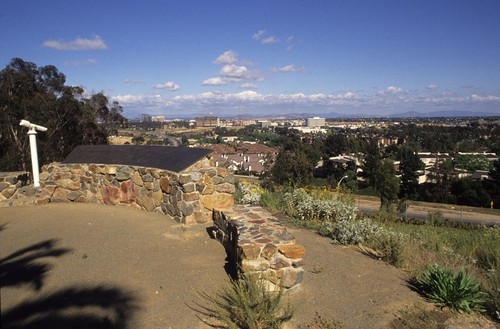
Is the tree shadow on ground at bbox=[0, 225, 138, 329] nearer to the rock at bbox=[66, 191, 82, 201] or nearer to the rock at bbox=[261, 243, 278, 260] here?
the rock at bbox=[261, 243, 278, 260]

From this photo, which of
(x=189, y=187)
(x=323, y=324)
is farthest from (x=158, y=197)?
(x=323, y=324)

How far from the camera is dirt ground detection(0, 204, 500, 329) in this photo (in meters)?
3.62

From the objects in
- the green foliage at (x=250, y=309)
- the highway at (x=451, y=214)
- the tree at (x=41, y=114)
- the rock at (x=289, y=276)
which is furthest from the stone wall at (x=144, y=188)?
the highway at (x=451, y=214)

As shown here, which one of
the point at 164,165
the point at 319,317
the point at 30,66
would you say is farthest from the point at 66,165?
the point at 30,66

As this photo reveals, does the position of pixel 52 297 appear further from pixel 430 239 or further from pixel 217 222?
pixel 430 239

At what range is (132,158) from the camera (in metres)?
8.43

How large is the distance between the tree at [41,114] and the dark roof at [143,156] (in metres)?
8.98

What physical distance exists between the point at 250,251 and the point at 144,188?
14.5 feet

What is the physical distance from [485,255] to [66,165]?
921 centimetres

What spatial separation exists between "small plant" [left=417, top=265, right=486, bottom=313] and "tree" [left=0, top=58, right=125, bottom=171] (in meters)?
17.1

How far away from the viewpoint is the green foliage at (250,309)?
3.45m

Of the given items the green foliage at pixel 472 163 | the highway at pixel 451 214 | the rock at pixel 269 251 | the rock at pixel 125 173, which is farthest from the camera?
the green foliage at pixel 472 163

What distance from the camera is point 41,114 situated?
18.2 metres

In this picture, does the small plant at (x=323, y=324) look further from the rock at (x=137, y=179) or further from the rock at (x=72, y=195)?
the rock at (x=72, y=195)
